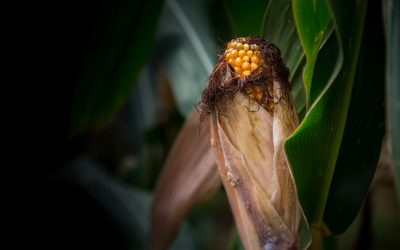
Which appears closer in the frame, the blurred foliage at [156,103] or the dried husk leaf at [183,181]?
the blurred foliage at [156,103]

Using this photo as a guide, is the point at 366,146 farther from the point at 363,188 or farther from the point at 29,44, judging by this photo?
the point at 29,44

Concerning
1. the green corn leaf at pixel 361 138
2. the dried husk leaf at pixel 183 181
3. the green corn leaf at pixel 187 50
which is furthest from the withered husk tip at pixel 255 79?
the green corn leaf at pixel 187 50

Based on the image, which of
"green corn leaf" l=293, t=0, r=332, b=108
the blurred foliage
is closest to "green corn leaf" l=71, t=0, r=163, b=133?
the blurred foliage

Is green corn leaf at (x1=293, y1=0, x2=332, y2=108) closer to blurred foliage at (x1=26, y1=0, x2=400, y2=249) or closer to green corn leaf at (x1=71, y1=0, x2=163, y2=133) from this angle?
blurred foliage at (x1=26, y1=0, x2=400, y2=249)

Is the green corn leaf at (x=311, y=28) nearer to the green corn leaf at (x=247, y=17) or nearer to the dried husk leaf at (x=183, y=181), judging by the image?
the green corn leaf at (x=247, y=17)

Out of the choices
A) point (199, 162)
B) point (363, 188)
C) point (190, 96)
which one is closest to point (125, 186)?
point (190, 96)

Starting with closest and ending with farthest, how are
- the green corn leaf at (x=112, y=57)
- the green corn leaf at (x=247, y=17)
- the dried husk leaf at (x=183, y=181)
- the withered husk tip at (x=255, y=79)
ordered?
the withered husk tip at (x=255, y=79), the green corn leaf at (x=247, y=17), the dried husk leaf at (x=183, y=181), the green corn leaf at (x=112, y=57)

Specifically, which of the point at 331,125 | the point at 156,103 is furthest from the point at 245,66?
the point at 156,103
